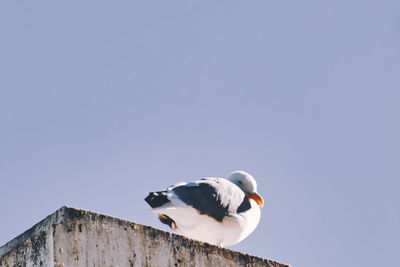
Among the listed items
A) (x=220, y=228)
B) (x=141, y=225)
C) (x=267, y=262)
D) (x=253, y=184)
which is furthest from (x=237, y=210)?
(x=141, y=225)

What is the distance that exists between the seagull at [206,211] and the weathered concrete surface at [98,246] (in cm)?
280

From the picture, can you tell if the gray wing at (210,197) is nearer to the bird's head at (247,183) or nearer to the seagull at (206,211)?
the seagull at (206,211)

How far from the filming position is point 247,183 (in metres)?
10.2

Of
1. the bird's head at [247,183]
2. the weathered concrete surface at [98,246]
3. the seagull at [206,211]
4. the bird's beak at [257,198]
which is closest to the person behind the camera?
the weathered concrete surface at [98,246]

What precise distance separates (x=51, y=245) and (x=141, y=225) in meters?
0.71

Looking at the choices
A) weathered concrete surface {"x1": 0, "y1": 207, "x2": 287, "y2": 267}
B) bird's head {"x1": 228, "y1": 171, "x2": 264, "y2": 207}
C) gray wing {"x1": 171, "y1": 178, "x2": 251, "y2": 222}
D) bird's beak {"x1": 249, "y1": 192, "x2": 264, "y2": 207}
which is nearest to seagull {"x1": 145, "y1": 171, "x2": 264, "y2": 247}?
gray wing {"x1": 171, "y1": 178, "x2": 251, "y2": 222}

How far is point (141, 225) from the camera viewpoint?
5410 mm

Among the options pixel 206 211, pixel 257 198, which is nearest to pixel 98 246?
pixel 206 211

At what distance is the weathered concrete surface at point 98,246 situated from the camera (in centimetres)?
497

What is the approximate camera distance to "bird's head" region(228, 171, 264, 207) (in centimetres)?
1012

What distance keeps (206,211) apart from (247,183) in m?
1.71

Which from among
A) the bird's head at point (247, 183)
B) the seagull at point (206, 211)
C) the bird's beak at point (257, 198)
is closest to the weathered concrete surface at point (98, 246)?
the seagull at point (206, 211)

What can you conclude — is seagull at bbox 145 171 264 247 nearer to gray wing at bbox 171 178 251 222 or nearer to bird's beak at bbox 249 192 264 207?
gray wing at bbox 171 178 251 222

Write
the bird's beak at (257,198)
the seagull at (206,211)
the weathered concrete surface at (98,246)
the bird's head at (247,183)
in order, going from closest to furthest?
the weathered concrete surface at (98,246)
the seagull at (206,211)
the bird's beak at (257,198)
the bird's head at (247,183)
